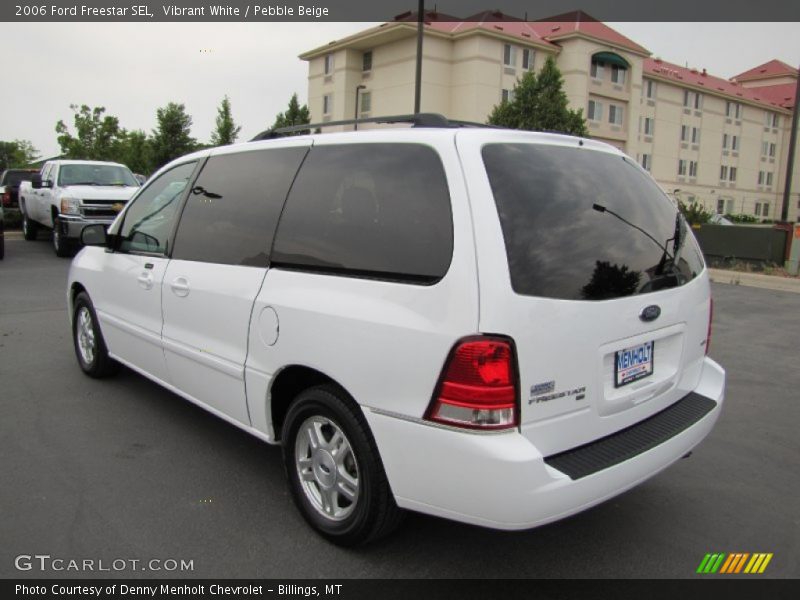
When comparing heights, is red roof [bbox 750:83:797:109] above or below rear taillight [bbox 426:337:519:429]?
above

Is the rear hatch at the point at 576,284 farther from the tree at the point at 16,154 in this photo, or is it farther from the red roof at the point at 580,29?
the tree at the point at 16,154

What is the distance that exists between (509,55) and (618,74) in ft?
32.5

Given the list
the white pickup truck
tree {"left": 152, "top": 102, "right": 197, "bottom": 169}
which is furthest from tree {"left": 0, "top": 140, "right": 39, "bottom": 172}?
the white pickup truck

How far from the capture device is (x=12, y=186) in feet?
70.5

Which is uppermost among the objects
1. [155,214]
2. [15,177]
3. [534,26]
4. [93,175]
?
[534,26]

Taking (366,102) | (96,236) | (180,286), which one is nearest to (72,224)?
(96,236)

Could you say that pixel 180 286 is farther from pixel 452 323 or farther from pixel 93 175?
pixel 93 175

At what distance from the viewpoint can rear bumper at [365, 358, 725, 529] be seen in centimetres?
233

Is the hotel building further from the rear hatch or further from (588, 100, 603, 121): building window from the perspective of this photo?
the rear hatch

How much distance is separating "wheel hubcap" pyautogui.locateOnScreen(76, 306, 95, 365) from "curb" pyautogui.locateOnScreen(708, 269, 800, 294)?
426 inches

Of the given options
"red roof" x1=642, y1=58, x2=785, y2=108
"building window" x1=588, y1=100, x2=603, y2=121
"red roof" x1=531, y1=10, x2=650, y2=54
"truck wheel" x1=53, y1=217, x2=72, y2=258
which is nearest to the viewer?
"truck wheel" x1=53, y1=217, x2=72, y2=258

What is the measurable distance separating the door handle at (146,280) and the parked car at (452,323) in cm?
60

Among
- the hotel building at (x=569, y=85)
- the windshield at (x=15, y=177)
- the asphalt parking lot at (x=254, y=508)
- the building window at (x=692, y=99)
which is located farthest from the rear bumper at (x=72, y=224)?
the building window at (x=692, y=99)

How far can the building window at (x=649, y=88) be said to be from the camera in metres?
52.9
